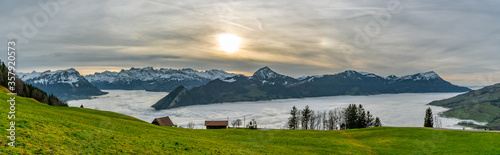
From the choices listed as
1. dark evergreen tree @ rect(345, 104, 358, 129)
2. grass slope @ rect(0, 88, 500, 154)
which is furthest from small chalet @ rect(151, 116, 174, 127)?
dark evergreen tree @ rect(345, 104, 358, 129)

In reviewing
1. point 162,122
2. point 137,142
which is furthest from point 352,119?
point 137,142

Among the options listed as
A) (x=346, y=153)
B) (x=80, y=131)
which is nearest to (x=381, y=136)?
(x=346, y=153)

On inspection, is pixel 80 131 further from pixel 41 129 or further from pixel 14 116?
pixel 14 116

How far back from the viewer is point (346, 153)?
136 ft

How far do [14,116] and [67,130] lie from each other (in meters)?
5.03

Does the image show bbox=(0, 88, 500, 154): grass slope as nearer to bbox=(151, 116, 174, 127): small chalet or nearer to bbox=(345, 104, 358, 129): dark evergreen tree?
bbox=(345, 104, 358, 129): dark evergreen tree

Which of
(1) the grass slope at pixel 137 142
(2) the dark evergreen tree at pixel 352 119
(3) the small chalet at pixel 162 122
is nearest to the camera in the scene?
(1) the grass slope at pixel 137 142

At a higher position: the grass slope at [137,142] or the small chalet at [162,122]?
the grass slope at [137,142]

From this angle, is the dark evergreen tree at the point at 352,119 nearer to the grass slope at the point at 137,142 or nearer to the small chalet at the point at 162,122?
the grass slope at the point at 137,142

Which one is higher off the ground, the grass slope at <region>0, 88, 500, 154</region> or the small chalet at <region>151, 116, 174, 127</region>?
the grass slope at <region>0, 88, 500, 154</region>

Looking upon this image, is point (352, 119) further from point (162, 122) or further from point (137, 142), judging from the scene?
point (137, 142)

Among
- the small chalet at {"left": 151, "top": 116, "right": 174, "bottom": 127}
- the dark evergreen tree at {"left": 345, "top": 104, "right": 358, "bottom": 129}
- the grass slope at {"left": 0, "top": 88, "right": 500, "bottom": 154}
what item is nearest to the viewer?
the grass slope at {"left": 0, "top": 88, "right": 500, "bottom": 154}

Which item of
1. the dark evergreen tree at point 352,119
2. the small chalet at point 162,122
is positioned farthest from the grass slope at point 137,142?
the small chalet at point 162,122

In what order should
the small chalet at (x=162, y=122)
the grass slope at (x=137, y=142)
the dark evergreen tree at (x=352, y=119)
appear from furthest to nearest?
the dark evergreen tree at (x=352, y=119), the small chalet at (x=162, y=122), the grass slope at (x=137, y=142)
